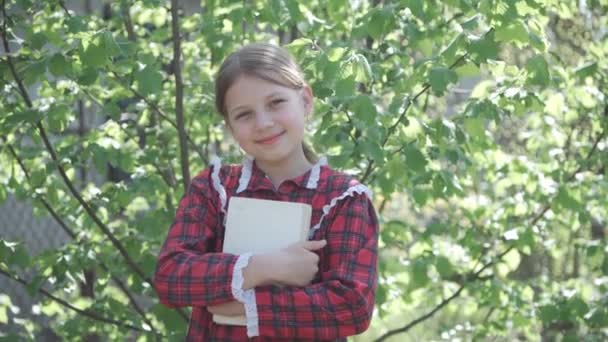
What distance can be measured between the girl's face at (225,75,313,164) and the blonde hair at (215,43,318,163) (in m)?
0.01

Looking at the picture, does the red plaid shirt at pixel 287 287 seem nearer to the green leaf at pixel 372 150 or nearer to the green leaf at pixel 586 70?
the green leaf at pixel 372 150

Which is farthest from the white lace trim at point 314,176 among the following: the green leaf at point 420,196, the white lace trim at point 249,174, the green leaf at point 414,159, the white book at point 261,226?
the green leaf at point 420,196

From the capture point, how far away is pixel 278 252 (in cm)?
212

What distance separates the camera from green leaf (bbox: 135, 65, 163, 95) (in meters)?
3.06

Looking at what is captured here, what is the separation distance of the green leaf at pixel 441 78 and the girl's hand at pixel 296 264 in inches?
38.5

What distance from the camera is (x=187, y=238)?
2283 millimetres

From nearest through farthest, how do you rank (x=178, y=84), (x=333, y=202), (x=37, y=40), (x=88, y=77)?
(x=333, y=202) → (x=88, y=77) → (x=37, y=40) → (x=178, y=84)

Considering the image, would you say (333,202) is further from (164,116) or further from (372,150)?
(164,116)

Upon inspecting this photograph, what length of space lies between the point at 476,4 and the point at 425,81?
30 cm

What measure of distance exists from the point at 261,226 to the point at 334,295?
Answer: 0.22 meters

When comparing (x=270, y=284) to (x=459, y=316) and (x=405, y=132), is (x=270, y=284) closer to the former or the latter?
(x=405, y=132)

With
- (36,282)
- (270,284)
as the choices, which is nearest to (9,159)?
(36,282)

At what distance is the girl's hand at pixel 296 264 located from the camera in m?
2.11

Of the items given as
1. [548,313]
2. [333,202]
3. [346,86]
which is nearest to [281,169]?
[333,202]
